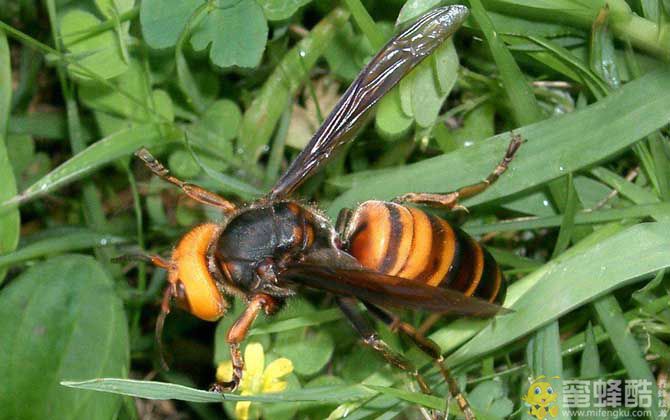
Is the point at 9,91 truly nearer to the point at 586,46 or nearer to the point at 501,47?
the point at 501,47

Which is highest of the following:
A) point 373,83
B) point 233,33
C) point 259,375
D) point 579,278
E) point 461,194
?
point 233,33

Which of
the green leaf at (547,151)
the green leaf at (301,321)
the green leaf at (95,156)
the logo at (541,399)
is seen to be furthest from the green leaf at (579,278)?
the green leaf at (95,156)

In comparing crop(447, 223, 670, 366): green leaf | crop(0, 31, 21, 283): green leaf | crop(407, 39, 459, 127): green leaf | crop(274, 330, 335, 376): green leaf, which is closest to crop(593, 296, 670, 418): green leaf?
crop(447, 223, 670, 366): green leaf

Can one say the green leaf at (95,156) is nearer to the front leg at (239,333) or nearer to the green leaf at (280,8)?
the green leaf at (280,8)

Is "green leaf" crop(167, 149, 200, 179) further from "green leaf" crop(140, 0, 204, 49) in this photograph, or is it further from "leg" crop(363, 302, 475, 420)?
"leg" crop(363, 302, 475, 420)

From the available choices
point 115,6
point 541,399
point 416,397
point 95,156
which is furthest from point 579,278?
point 115,6

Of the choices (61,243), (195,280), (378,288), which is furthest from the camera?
(61,243)

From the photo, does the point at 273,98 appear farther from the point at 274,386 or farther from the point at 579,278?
the point at 579,278
